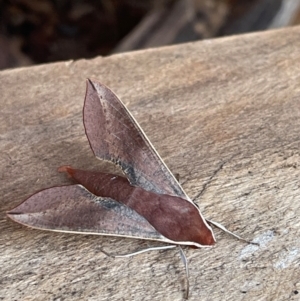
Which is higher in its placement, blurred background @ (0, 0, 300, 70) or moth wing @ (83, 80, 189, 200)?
moth wing @ (83, 80, 189, 200)

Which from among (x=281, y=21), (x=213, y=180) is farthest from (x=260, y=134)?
(x=281, y=21)

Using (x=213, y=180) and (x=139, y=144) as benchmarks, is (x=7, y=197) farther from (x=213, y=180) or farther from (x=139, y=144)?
(x=213, y=180)

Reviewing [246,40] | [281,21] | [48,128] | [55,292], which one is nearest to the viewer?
[55,292]

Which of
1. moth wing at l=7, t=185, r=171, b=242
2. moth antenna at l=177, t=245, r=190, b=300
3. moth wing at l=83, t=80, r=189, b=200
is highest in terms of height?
moth wing at l=83, t=80, r=189, b=200

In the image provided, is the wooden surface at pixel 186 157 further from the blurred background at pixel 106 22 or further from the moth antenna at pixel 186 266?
the blurred background at pixel 106 22

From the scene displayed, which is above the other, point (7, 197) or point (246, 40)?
point (246, 40)

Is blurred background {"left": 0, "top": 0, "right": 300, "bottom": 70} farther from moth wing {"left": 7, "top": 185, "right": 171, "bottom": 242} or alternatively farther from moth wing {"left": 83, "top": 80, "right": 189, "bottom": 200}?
moth wing {"left": 7, "top": 185, "right": 171, "bottom": 242}

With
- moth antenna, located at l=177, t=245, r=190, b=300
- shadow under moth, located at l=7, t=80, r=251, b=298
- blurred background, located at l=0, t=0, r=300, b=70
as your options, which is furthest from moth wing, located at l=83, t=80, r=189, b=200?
blurred background, located at l=0, t=0, r=300, b=70

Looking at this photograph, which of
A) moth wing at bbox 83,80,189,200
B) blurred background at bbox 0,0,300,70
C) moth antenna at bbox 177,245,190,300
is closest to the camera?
moth antenna at bbox 177,245,190,300
